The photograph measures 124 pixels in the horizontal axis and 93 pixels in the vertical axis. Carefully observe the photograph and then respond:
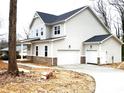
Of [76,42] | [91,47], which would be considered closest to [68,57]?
[76,42]

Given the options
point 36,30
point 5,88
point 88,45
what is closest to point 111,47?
point 88,45

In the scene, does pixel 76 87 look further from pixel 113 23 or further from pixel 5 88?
pixel 113 23

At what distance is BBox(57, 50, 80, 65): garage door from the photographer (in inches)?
1214

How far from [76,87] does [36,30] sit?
26.7 metres

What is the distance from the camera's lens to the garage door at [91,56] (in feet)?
103

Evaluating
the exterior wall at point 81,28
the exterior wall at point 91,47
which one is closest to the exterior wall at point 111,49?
the exterior wall at point 91,47

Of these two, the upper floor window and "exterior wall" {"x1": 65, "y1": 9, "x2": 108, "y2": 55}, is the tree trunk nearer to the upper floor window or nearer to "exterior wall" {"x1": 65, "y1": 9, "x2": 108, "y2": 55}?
"exterior wall" {"x1": 65, "y1": 9, "x2": 108, "y2": 55}

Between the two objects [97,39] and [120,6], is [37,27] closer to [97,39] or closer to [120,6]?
[97,39]

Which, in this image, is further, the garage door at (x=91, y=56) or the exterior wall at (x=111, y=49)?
the exterior wall at (x=111, y=49)

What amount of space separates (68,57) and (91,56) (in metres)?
3.16

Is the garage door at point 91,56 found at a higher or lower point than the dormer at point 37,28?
lower

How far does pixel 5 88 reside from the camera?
11.0 m

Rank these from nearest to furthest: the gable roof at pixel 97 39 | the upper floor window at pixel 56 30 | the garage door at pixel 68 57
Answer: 1. the garage door at pixel 68 57
2. the gable roof at pixel 97 39
3. the upper floor window at pixel 56 30

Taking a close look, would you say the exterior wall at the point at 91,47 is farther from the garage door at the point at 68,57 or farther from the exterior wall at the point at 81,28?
the garage door at the point at 68,57
